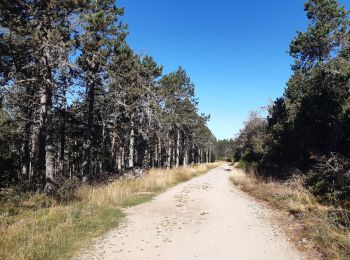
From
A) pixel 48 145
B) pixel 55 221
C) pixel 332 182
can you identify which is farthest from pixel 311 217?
pixel 48 145

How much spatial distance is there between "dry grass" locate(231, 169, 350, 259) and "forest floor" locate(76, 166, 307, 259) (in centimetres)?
50

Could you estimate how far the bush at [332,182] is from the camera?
11684mm

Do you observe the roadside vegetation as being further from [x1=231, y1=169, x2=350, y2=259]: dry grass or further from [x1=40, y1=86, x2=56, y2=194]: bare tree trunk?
[x1=40, y1=86, x2=56, y2=194]: bare tree trunk

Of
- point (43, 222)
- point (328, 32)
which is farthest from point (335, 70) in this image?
point (43, 222)

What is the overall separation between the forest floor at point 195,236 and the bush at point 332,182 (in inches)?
90.9

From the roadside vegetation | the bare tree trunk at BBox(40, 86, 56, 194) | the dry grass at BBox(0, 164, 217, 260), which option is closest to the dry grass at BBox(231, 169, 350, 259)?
the roadside vegetation

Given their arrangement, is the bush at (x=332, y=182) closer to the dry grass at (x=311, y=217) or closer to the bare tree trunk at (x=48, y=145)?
the dry grass at (x=311, y=217)

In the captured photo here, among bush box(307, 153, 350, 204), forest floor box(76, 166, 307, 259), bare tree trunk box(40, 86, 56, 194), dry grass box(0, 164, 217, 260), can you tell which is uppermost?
bare tree trunk box(40, 86, 56, 194)

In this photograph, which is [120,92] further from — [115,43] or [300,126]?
[300,126]

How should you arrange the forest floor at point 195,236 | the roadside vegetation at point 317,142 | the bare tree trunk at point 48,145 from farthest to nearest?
the bare tree trunk at point 48,145
the roadside vegetation at point 317,142
the forest floor at point 195,236

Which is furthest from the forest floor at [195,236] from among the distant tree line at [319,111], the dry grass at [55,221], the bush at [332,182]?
the distant tree line at [319,111]

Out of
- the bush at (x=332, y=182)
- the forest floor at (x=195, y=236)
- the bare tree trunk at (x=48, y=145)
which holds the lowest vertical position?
the forest floor at (x=195, y=236)

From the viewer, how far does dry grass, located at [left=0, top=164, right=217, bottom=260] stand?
6449 millimetres

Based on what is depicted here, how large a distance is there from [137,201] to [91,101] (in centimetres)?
969
